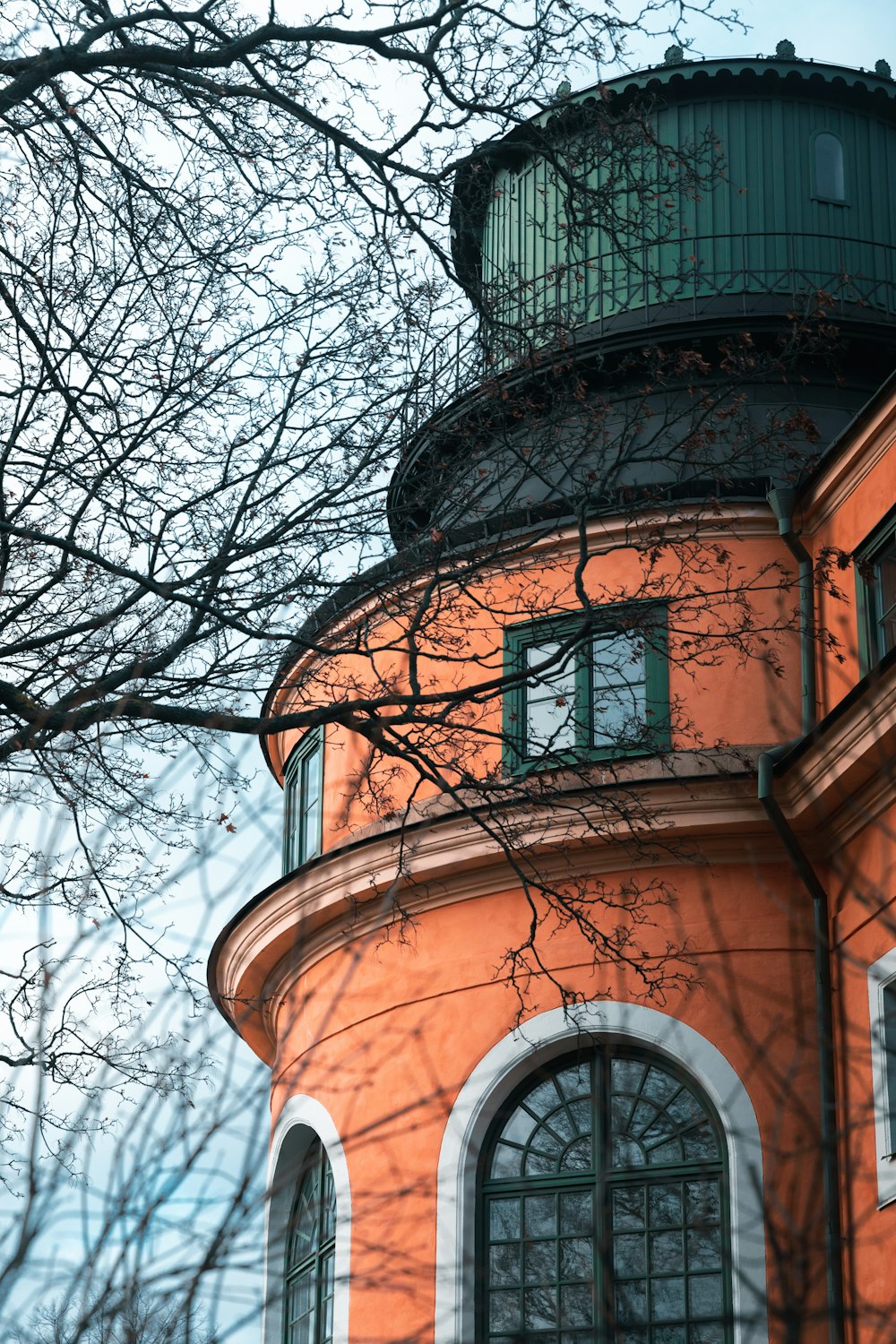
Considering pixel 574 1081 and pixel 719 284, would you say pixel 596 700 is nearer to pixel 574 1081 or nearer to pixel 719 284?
pixel 574 1081

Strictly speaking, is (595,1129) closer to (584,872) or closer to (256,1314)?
(584,872)

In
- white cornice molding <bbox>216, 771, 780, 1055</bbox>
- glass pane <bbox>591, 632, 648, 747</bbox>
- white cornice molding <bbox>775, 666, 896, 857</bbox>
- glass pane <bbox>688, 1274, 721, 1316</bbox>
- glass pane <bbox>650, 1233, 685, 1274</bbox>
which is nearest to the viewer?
white cornice molding <bbox>775, 666, 896, 857</bbox>

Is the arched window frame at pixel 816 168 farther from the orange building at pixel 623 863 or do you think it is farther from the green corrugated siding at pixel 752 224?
the orange building at pixel 623 863

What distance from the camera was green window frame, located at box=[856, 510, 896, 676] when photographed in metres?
12.9

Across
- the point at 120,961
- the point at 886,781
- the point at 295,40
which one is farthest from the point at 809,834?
the point at 295,40

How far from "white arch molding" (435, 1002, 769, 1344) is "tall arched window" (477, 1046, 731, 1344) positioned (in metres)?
0.15

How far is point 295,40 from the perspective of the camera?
9109 mm

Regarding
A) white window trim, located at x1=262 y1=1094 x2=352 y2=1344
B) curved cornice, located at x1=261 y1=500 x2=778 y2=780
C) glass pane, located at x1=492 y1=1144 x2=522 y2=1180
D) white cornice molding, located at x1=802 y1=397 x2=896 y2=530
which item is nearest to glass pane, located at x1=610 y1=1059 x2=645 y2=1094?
glass pane, located at x1=492 y1=1144 x2=522 y2=1180

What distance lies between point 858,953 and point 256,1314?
8512 mm

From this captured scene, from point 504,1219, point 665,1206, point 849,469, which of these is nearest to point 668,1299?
point 665,1206

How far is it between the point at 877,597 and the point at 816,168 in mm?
5729

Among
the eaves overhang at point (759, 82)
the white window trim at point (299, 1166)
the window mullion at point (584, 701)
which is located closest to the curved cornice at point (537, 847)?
the window mullion at point (584, 701)

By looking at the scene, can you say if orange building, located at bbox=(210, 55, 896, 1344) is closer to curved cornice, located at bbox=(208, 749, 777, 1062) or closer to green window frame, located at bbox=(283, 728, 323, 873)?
curved cornice, located at bbox=(208, 749, 777, 1062)

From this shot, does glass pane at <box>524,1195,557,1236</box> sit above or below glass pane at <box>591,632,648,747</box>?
below
